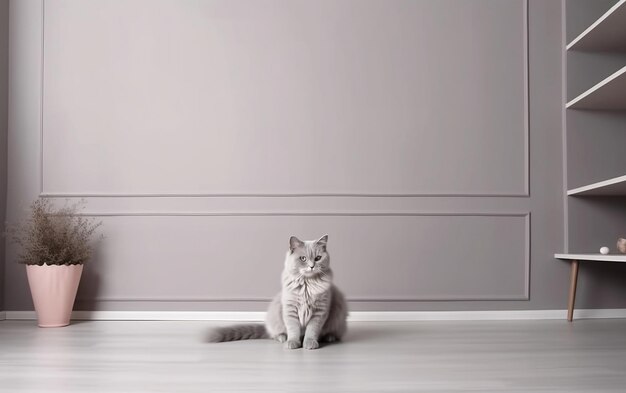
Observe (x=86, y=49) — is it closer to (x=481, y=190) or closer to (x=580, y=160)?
(x=481, y=190)

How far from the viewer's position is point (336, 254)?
3.29 m

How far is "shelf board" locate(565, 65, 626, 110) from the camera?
2820mm

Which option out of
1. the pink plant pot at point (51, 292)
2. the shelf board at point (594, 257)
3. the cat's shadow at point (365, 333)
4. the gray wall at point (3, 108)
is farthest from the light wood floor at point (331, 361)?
the gray wall at point (3, 108)

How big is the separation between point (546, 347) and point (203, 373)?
1.41 meters

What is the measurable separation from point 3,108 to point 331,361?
8.21 feet

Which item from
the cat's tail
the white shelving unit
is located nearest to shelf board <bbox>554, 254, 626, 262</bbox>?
the white shelving unit

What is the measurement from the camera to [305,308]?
8.03 ft

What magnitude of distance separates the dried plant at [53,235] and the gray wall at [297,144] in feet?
0.32

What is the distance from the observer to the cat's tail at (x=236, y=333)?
2.52 m

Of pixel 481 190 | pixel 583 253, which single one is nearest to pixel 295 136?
pixel 481 190

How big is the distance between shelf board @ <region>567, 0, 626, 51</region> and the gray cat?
185cm

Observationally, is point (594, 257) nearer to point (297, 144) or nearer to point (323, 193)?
point (323, 193)

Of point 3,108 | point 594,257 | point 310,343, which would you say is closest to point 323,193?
point 310,343

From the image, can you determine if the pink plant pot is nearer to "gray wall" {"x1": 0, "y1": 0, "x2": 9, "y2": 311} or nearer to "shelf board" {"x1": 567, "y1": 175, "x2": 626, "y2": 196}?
"gray wall" {"x1": 0, "y1": 0, "x2": 9, "y2": 311}
